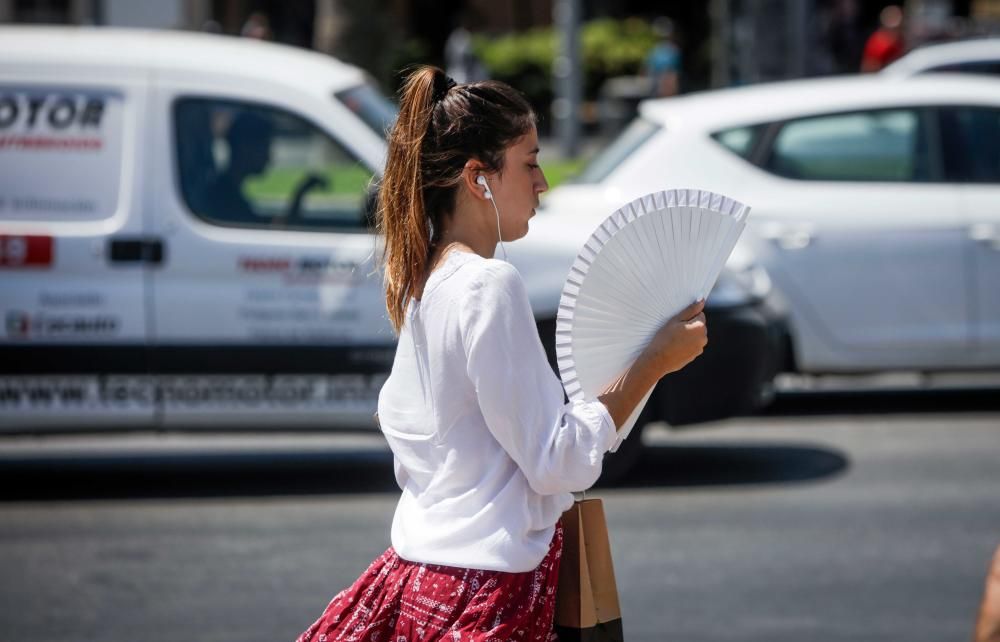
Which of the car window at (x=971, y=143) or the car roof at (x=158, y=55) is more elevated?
the car roof at (x=158, y=55)

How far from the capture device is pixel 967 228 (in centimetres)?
861

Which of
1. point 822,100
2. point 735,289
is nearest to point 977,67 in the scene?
point 822,100

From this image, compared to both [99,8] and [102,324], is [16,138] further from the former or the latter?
[99,8]

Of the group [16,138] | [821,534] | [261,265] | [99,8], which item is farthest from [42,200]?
[99,8]

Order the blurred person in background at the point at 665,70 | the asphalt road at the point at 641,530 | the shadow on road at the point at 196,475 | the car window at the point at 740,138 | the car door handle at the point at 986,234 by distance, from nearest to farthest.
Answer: the asphalt road at the point at 641,530
the shadow on road at the point at 196,475
the car door handle at the point at 986,234
the car window at the point at 740,138
the blurred person in background at the point at 665,70

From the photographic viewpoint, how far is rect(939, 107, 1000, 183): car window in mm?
8898

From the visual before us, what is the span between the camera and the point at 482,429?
248 cm

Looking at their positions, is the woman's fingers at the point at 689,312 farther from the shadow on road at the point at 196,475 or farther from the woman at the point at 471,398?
the shadow on road at the point at 196,475

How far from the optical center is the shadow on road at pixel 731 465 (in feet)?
24.8

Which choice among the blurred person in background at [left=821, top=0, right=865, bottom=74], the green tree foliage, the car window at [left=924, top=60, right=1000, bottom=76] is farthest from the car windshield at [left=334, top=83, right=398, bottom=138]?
the green tree foliage

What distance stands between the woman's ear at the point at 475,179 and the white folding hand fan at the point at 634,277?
7.5 inches

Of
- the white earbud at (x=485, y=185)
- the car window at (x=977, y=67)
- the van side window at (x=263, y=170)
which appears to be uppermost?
the car window at (x=977, y=67)

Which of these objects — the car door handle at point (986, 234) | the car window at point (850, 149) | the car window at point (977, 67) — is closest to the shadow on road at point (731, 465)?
the car door handle at point (986, 234)

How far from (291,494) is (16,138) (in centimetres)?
202
